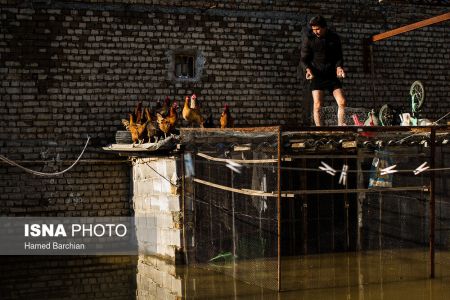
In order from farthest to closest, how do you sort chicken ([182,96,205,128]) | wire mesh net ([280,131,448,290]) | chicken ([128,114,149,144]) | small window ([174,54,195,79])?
small window ([174,54,195,79]), chicken ([182,96,205,128]), chicken ([128,114,149,144]), wire mesh net ([280,131,448,290])

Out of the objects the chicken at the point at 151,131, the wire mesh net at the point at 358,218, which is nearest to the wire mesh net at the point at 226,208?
the wire mesh net at the point at 358,218

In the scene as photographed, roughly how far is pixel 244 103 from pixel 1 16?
5.64 metres

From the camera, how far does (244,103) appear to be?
16453 mm

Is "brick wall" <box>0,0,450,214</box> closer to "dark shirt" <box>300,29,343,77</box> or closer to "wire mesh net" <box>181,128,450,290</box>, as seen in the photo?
"wire mesh net" <box>181,128,450,290</box>

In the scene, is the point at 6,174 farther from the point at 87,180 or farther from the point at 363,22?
the point at 363,22

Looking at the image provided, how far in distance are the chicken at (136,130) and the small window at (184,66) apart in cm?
243

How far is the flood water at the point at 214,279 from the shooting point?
10305mm

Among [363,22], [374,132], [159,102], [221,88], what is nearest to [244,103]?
[221,88]

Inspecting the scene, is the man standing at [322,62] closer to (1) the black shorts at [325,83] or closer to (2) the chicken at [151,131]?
(1) the black shorts at [325,83]

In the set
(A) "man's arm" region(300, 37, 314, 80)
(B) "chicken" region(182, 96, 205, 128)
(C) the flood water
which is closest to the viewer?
(C) the flood water

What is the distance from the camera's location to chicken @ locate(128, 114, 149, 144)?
44.1 feet

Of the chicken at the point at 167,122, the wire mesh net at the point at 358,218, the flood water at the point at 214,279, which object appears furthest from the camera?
the chicken at the point at 167,122

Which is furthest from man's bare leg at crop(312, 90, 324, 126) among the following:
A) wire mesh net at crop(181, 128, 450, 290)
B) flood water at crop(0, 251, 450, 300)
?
flood water at crop(0, 251, 450, 300)

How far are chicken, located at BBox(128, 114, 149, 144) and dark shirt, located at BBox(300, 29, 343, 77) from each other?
3495mm
